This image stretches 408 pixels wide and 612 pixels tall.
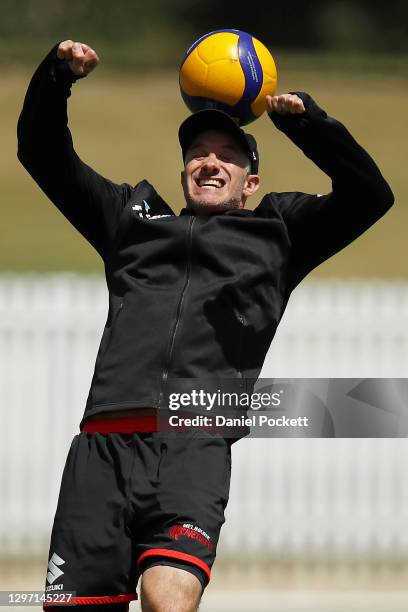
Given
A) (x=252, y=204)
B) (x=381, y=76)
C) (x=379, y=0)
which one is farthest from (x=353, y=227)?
(x=379, y=0)

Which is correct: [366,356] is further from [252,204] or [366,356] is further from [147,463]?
[252,204]

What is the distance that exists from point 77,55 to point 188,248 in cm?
73

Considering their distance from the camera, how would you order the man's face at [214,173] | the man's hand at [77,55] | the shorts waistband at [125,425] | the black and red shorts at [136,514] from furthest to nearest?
the man's face at [214,173] → the man's hand at [77,55] → the shorts waistband at [125,425] → the black and red shorts at [136,514]

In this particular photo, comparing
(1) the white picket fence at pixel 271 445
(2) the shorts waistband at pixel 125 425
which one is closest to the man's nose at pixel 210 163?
(2) the shorts waistband at pixel 125 425

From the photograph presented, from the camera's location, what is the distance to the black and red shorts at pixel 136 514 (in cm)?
424

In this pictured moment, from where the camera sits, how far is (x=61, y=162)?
4.70 metres

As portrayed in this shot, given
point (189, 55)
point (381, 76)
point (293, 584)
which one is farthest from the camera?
point (381, 76)

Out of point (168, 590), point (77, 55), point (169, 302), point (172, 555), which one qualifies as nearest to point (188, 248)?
point (169, 302)

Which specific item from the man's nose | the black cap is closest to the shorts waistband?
the man's nose

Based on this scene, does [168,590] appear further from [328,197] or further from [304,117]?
[304,117]

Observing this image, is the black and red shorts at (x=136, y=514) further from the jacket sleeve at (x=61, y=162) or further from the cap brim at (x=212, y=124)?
the cap brim at (x=212, y=124)

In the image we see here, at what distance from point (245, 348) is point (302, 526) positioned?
517cm

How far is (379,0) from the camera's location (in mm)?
36844

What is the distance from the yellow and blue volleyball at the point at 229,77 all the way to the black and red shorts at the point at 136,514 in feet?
4.13
